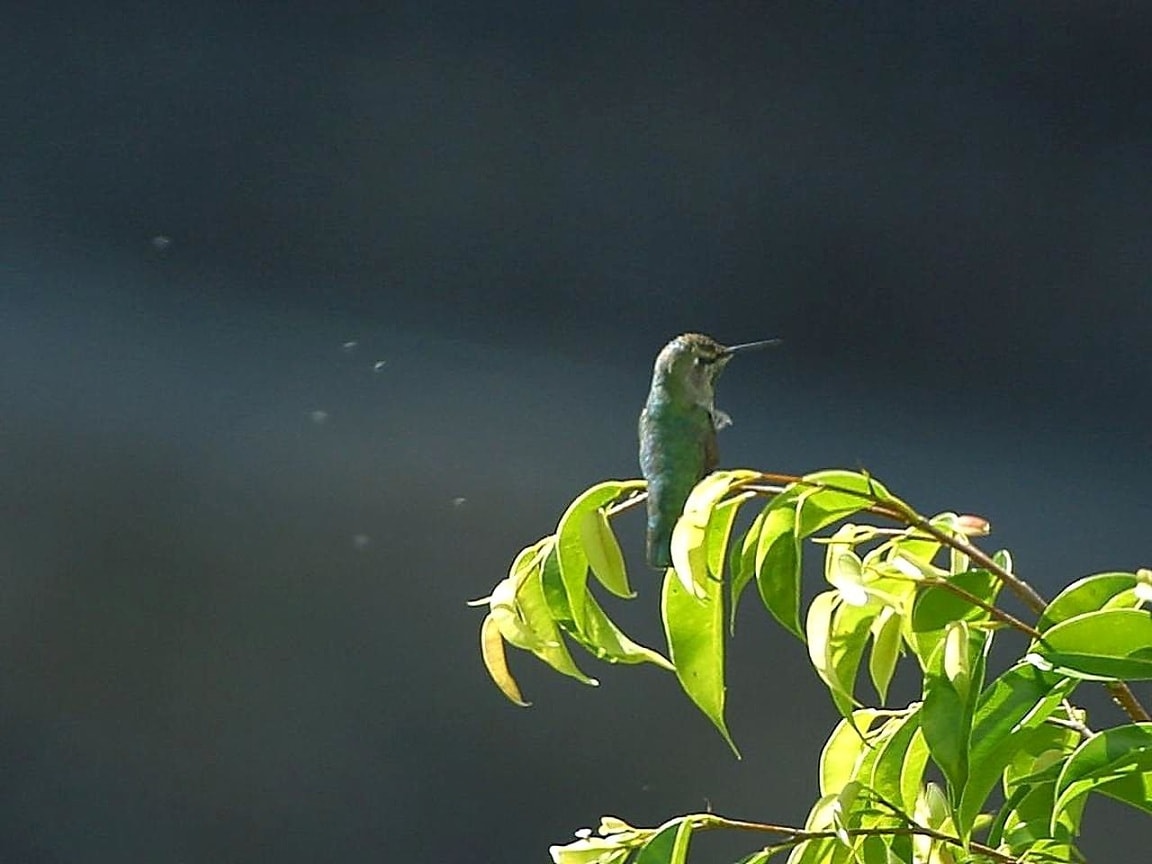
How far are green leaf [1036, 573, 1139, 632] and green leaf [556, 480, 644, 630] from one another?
196mm

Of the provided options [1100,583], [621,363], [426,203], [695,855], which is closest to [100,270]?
[426,203]

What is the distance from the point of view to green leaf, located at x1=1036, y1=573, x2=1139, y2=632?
618mm

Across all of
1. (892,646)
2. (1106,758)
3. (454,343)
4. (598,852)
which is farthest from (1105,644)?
(454,343)

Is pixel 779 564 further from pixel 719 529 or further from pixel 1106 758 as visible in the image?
pixel 1106 758

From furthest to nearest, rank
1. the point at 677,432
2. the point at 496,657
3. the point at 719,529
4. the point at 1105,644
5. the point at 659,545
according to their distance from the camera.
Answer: the point at 677,432 < the point at 659,545 < the point at 496,657 < the point at 719,529 < the point at 1105,644

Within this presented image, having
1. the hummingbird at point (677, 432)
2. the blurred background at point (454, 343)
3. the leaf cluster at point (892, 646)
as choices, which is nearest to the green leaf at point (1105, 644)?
the leaf cluster at point (892, 646)

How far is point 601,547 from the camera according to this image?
696 mm

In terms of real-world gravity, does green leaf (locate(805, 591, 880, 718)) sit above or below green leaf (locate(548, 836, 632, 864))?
above

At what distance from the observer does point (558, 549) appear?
706mm

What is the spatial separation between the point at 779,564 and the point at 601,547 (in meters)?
0.09

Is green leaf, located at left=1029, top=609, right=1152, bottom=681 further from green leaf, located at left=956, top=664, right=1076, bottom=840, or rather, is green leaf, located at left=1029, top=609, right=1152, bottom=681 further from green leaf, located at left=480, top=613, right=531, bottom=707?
green leaf, located at left=480, top=613, right=531, bottom=707

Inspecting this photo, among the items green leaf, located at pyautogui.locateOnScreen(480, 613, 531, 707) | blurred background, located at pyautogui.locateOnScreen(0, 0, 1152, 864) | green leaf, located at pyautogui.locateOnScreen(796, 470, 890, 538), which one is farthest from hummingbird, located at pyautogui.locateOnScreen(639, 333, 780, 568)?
blurred background, located at pyautogui.locateOnScreen(0, 0, 1152, 864)

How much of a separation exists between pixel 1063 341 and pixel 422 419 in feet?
3.06

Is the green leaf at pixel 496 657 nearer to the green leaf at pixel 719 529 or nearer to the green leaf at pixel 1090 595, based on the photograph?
the green leaf at pixel 719 529
